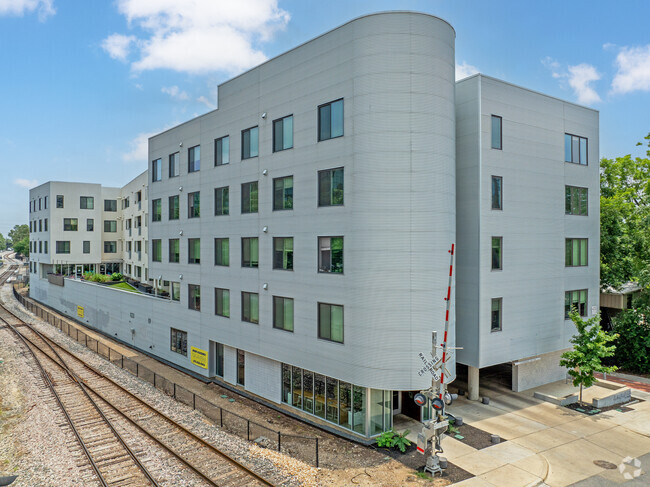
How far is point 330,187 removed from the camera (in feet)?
62.8

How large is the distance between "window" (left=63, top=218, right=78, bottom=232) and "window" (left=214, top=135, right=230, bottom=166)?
43.1m

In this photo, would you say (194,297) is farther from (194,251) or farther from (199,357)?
(199,357)

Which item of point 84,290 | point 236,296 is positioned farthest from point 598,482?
point 84,290

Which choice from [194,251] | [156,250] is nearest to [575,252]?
[194,251]

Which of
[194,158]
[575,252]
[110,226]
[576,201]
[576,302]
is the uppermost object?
[194,158]

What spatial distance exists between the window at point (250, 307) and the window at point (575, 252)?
55.9 ft

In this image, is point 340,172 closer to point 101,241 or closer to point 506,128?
point 506,128

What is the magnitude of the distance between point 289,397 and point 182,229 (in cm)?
1338

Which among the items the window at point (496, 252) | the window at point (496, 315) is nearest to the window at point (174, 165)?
the window at point (496, 252)

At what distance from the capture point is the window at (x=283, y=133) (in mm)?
21094

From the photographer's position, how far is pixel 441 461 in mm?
15367

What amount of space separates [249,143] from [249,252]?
5711 millimetres

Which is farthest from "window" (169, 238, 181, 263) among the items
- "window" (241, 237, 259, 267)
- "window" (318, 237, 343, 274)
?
"window" (318, 237, 343, 274)

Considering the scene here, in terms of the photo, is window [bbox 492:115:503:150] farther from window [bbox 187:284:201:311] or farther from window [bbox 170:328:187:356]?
window [bbox 170:328:187:356]
